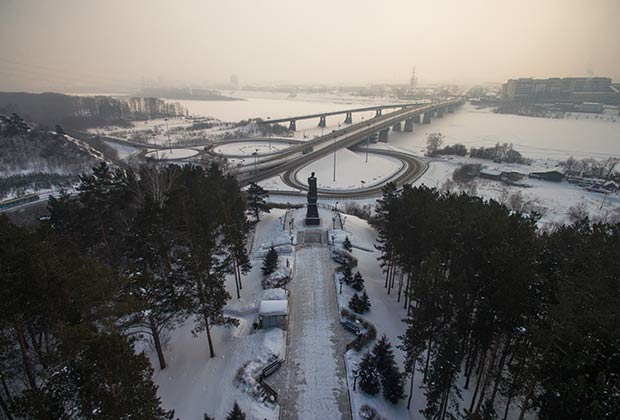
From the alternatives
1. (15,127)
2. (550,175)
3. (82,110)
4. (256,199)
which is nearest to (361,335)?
(256,199)

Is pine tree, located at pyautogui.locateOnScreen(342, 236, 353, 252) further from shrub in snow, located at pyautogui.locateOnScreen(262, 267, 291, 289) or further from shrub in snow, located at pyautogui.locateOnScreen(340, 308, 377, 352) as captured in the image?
shrub in snow, located at pyautogui.locateOnScreen(340, 308, 377, 352)

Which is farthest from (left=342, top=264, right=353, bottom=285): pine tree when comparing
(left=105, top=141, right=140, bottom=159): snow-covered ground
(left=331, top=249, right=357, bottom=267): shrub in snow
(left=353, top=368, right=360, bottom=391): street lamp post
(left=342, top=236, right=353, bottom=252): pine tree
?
(left=105, top=141, right=140, bottom=159): snow-covered ground

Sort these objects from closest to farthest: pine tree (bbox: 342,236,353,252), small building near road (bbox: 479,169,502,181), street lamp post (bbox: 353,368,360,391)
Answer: street lamp post (bbox: 353,368,360,391) → pine tree (bbox: 342,236,353,252) → small building near road (bbox: 479,169,502,181)

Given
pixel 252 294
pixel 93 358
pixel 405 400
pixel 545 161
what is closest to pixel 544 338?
pixel 405 400

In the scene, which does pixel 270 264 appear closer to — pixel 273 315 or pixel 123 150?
pixel 273 315

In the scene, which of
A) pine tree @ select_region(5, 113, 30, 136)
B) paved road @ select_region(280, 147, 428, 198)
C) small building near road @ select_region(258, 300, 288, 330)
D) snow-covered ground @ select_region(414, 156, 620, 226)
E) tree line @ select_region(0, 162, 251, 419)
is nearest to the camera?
tree line @ select_region(0, 162, 251, 419)

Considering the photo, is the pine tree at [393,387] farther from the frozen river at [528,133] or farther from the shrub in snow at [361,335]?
the frozen river at [528,133]
